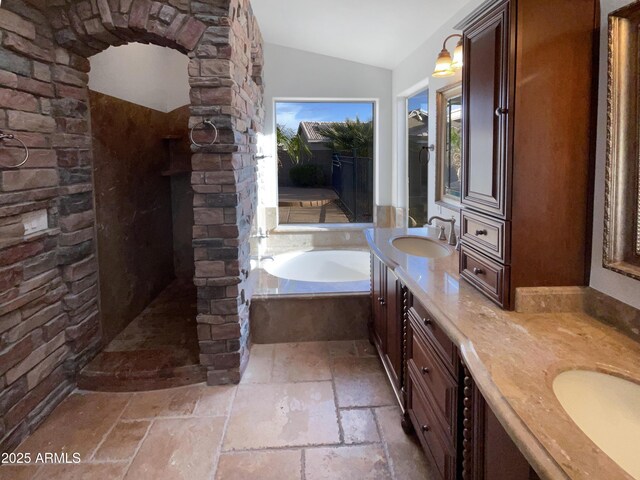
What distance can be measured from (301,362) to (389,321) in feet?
2.61

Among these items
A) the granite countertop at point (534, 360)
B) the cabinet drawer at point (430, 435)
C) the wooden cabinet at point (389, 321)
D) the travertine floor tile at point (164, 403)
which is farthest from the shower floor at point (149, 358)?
the granite countertop at point (534, 360)

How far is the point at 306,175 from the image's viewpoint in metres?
5.06

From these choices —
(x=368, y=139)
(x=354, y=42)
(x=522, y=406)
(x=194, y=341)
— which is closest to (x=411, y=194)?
(x=368, y=139)

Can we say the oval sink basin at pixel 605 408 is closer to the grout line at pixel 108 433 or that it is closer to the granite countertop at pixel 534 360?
the granite countertop at pixel 534 360

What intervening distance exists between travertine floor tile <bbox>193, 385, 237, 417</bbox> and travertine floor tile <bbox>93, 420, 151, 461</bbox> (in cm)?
28

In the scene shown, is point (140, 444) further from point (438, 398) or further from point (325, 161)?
point (325, 161)

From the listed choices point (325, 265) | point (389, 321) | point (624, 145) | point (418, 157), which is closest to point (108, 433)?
point (389, 321)

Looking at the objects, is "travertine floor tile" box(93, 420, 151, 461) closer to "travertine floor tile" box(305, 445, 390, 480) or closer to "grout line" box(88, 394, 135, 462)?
"grout line" box(88, 394, 135, 462)

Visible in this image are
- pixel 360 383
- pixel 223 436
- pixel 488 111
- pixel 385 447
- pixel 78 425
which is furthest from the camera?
pixel 360 383

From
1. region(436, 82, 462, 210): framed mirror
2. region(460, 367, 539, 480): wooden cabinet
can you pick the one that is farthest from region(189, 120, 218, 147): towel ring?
region(460, 367, 539, 480): wooden cabinet

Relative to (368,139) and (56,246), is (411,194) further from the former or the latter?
(56,246)

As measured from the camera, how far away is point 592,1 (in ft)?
4.78

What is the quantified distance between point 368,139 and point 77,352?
3388 millimetres

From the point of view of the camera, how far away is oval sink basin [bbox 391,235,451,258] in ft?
9.52
